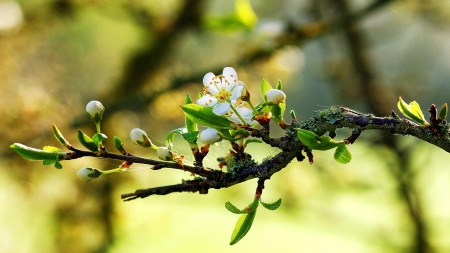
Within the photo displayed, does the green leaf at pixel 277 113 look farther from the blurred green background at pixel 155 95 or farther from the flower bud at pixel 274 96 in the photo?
the blurred green background at pixel 155 95

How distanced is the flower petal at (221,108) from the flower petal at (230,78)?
6cm

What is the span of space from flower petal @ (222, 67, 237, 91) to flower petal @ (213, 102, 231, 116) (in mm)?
56

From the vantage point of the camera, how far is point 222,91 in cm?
39

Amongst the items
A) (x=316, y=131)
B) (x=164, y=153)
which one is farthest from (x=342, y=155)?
(x=164, y=153)

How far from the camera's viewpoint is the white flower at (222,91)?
0.33 m

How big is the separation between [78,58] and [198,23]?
4.34 ft

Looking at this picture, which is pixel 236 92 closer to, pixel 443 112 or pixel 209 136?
pixel 209 136

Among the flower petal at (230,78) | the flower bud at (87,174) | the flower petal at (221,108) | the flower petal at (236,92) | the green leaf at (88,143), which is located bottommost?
the flower bud at (87,174)

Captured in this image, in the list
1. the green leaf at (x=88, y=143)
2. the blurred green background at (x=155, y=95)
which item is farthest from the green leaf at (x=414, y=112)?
the blurred green background at (x=155, y=95)

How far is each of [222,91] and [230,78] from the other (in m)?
0.01

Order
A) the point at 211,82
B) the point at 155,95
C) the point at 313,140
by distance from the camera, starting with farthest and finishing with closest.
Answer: the point at 155,95
the point at 211,82
the point at 313,140

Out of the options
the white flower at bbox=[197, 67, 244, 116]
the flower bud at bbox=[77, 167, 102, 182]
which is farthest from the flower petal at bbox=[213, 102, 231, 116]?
the flower bud at bbox=[77, 167, 102, 182]

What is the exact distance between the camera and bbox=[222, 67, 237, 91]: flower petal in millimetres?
388

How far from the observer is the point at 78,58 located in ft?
8.51
